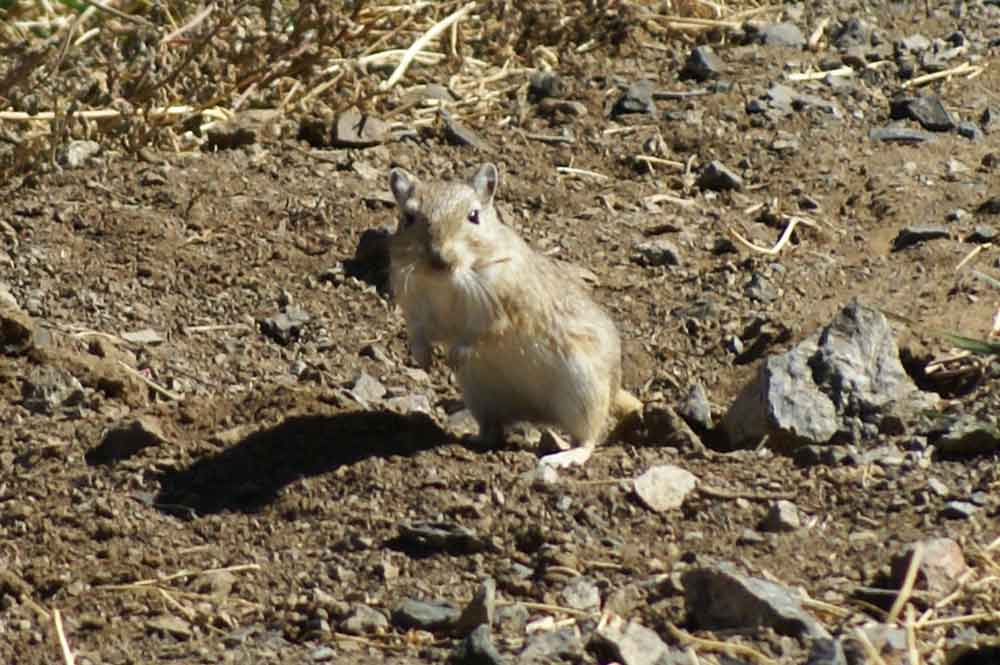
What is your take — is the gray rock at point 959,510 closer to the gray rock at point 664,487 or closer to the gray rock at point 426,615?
the gray rock at point 664,487

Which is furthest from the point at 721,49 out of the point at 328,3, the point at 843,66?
the point at 328,3

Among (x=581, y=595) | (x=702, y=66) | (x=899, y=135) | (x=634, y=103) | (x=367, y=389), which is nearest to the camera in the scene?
(x=581, y=595)

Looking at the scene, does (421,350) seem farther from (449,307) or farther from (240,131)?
(240,131)

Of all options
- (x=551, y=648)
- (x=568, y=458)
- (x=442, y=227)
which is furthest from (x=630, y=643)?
(x=442, y=227)

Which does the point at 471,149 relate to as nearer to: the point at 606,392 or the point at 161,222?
the point at 161,222

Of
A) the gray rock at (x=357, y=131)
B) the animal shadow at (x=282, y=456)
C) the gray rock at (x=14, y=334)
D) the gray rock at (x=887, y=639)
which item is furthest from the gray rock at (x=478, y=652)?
the gray rock at (x=357, y=131)

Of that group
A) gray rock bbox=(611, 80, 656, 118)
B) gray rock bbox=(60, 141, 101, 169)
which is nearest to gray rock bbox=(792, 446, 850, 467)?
gray rock bbox=(611, 80, 656, 118)

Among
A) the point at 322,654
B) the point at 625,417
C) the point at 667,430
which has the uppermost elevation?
the point at 322,654
